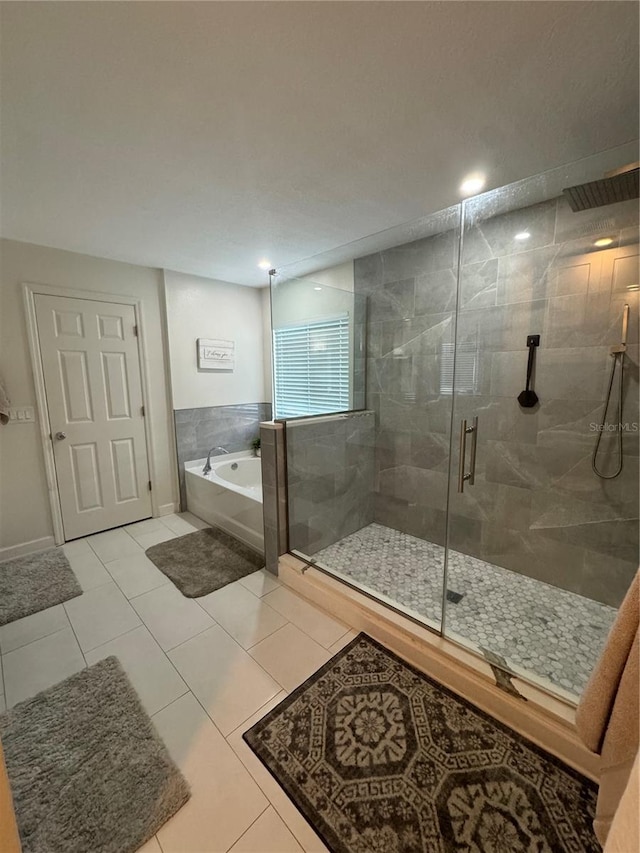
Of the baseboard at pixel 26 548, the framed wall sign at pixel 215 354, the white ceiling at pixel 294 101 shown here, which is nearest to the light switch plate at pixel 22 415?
the baseboard at pixel 26 548

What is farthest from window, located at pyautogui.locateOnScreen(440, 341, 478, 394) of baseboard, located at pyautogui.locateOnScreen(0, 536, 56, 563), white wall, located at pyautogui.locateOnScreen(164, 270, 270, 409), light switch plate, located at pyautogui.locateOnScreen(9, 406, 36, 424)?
baseboard, located at pyautogui.locateOnScreen(0, 536, 56, 563)

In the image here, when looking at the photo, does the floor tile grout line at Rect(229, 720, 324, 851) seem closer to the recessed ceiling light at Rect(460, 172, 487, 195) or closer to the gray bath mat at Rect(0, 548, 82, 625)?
the gray bath mat at Rect(0, 548, 82, 625)

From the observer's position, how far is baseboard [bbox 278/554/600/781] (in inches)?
47.9

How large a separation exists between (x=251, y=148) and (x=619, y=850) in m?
2.30

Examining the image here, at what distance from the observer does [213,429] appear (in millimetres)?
3660

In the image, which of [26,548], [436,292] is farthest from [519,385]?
[26,548]

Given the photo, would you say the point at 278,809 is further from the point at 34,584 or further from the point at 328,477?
the point at 34,584

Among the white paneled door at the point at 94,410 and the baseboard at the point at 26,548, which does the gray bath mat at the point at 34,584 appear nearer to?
the baseboard at the point at 26,548

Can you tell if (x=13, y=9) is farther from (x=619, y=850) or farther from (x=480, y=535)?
(x=480, y=535)

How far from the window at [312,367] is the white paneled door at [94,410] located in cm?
137

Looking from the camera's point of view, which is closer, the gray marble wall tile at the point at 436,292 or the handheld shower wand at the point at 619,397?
the handheld shower wand at the point at 619,397

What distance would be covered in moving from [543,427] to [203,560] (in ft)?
8.54

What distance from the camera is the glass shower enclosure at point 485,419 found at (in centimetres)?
184

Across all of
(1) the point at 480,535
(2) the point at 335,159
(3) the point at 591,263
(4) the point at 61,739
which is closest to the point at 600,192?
(3) the point at 591,263
